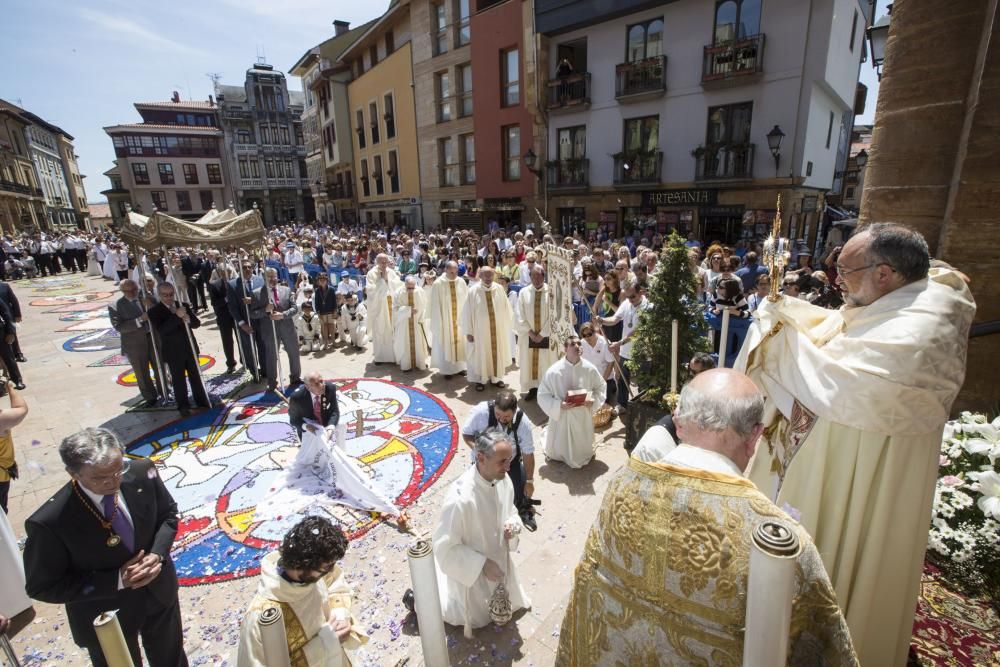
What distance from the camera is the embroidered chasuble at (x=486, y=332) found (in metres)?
7.78

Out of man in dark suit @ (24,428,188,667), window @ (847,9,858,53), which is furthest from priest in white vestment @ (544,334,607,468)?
window @ (847,9,858,53)

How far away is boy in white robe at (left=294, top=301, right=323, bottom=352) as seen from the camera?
33.5 ft

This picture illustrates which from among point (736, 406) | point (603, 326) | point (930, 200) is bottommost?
point (603, 326)

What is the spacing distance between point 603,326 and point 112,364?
9638 mm

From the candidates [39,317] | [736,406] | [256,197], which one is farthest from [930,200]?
[256,197]

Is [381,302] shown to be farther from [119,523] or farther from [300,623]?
[300,623]

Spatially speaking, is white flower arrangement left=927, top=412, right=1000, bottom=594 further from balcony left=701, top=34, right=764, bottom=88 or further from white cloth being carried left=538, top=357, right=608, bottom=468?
balcony left=701, top=34, right=764, bottom=88

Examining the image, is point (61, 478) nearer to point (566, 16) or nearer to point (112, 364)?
point (112, 364)

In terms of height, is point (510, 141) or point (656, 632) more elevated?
point (510, 141)

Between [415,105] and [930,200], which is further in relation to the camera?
[415,105]

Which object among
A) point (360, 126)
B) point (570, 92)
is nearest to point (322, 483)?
point (570, 92)

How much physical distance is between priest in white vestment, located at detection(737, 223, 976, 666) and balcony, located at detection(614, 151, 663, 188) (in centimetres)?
1596

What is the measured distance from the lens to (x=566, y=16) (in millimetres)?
17906

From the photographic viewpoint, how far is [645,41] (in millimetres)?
16844
